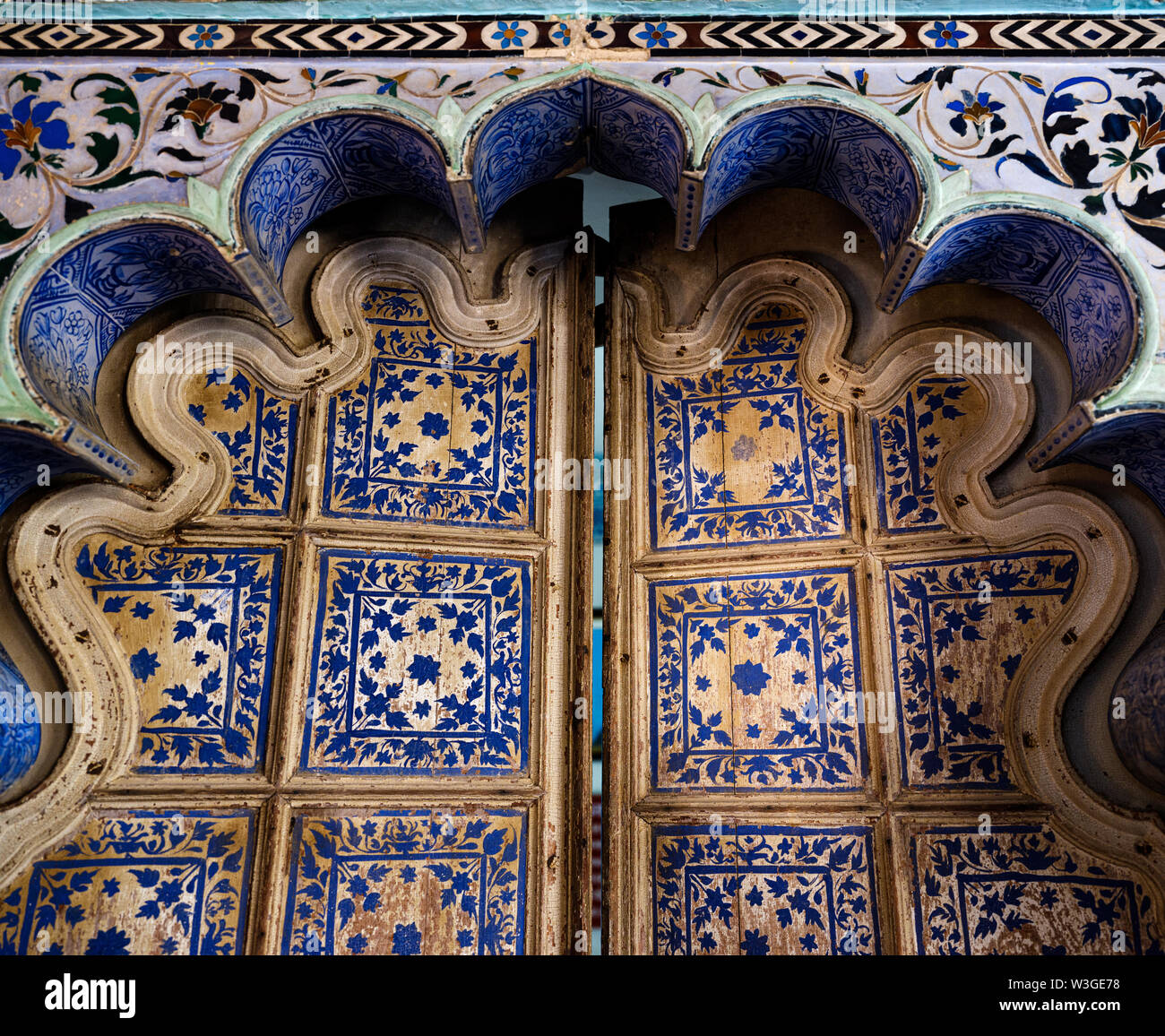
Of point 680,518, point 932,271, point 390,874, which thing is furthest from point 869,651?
point 390,874

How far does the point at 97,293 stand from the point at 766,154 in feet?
6.26

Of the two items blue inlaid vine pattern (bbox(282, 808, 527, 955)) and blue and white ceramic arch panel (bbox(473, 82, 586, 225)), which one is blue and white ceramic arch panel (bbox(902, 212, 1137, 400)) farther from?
blue inlaid vine pattern (bbox(282, 808, 527, 955))

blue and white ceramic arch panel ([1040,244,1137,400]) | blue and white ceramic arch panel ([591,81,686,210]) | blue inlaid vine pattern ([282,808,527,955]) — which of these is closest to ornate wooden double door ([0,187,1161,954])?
blue inlaid vine pattern ([282,808,527,955])

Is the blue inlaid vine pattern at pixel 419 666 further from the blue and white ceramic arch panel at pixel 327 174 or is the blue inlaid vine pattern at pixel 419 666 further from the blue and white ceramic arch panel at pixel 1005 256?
the blue and white ceramic arch panel at pixel 1005 256

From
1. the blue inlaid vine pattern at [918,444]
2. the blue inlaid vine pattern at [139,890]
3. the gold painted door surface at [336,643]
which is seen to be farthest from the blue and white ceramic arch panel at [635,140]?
the blue inlaid vine pattern at [139,890]

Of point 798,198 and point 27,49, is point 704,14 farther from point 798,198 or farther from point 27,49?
point 27,49

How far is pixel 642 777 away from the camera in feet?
9.68

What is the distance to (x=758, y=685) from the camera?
2.98 metres

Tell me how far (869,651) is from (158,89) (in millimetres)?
2545

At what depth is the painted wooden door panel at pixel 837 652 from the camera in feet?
8.91

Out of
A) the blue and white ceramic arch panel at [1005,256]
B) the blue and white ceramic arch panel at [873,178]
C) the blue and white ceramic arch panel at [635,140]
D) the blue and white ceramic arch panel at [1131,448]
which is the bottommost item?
the blue and white ceramic arch panel at [1131,448]

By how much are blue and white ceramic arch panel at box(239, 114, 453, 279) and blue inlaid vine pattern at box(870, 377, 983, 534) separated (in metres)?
1.50

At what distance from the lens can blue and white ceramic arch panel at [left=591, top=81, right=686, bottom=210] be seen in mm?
2766

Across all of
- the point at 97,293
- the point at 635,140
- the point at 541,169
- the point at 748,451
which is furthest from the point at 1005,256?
the point at 97,293
